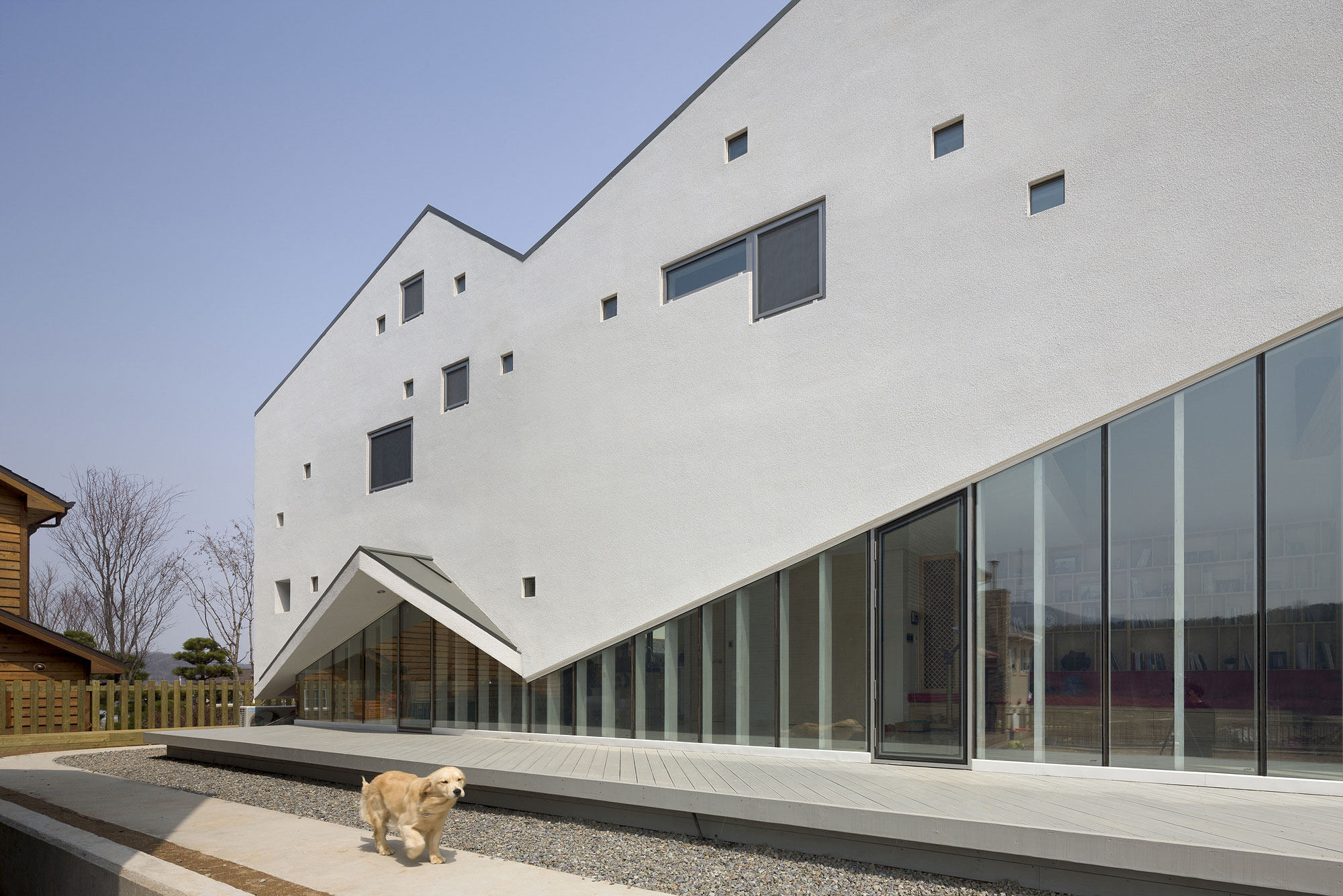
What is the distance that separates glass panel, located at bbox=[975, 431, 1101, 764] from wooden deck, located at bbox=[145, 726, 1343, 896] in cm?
40

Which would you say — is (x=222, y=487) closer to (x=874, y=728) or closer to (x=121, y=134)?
(x=121, y=134)

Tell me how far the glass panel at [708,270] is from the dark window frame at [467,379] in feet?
15.5

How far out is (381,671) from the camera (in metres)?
14.6

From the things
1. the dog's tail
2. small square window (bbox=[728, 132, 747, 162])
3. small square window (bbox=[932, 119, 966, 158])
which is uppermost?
small square window (bbox=[728, 132, 747, 162])

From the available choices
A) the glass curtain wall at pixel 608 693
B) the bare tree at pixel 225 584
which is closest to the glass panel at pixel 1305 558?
the glass curtain wall at pixel 608 693

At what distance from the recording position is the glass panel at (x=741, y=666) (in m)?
9.16

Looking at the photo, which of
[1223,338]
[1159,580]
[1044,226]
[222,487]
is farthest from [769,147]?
[222,487]

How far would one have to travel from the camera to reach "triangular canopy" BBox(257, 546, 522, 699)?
12602 mm

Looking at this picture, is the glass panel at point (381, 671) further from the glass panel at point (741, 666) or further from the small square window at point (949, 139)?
the small square window at point (949, 139)

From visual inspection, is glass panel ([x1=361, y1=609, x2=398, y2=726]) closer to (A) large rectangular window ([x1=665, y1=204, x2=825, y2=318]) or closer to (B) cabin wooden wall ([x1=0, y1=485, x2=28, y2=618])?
(A) large rectangular window ([x1=665, y1=204, x2=825, y2=318])

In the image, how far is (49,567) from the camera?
41.5 meters

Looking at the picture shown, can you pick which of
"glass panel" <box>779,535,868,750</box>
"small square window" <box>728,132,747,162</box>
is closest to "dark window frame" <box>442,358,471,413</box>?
"small square window" <box>728,132,747,162</box>

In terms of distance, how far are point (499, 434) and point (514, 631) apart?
3163 mm

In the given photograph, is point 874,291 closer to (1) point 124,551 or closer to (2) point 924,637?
(2) point 924,637
